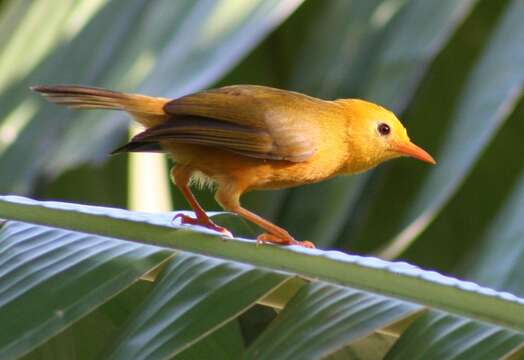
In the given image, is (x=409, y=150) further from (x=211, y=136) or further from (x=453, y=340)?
(x=453, y=340)

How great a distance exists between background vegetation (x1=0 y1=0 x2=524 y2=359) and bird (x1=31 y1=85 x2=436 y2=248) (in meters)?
0.09

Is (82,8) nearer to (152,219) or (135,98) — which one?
(135,98)

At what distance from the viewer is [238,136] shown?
332 centimetres

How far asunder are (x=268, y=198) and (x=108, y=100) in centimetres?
183

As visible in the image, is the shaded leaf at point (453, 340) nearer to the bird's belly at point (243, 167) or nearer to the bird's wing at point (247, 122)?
the bird's wing at point (247, 122)

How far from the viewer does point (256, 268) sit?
2.32 meters

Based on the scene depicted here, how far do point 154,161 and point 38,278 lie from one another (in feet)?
10.3

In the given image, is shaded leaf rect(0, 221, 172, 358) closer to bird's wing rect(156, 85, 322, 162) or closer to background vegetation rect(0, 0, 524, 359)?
background vegetation rect(0, 0, 524, 359)

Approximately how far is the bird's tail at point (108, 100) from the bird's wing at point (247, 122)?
103mm

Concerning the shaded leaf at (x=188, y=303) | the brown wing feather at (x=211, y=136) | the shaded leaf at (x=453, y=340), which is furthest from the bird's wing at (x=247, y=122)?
the shaded leaf at (x=453, y=340)

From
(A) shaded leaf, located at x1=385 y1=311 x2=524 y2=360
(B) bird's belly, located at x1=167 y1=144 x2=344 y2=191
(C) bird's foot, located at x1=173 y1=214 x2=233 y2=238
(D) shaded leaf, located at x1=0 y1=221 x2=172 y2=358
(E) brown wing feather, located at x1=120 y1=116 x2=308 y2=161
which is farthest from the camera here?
(B) bird's belly, located at x1=167 y1=144 x2=344 y2=191

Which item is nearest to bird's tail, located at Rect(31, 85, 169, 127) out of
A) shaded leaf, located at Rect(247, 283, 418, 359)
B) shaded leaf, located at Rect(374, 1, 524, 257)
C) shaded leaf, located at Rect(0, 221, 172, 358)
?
shaded leaf, located at Rect(0, 221, 172, 358)

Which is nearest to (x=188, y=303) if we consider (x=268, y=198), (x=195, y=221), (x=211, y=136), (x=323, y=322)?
(x=323, y=322)

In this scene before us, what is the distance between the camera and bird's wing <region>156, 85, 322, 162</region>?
10.6 feet
